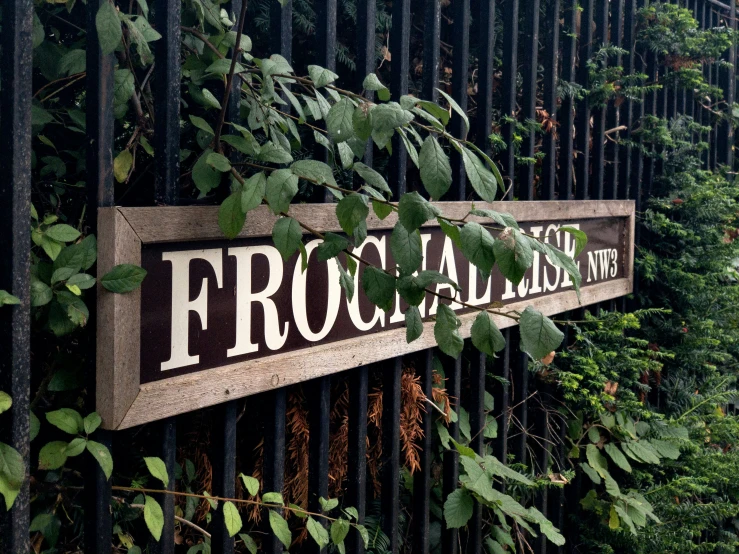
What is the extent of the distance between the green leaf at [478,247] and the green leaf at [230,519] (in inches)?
26.4

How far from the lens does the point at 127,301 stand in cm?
135

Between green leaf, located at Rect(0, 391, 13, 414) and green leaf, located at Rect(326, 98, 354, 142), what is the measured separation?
68 centimetres

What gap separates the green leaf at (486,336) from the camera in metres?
1.46

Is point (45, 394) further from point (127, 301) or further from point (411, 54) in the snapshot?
point (411, 54)

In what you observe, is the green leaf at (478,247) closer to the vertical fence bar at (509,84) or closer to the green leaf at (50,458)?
the green leaf at (50,458)

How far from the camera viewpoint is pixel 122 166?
5.10ft

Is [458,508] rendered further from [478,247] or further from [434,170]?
[434,170]

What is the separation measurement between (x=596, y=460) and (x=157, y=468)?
1.95 metres

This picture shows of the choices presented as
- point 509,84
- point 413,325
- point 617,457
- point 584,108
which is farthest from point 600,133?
point 413,325

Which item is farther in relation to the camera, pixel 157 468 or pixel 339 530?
pixel 339 530

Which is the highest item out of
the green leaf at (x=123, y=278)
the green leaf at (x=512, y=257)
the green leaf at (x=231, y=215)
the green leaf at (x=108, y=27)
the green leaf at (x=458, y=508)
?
the green leaf at (x=108, y=27)

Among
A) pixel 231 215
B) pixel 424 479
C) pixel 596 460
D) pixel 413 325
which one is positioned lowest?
pixel 596 460

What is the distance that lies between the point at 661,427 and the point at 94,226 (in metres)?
2.47

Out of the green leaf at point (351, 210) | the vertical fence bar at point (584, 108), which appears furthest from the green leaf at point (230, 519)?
the vertical fence bar at point (584, 108)
